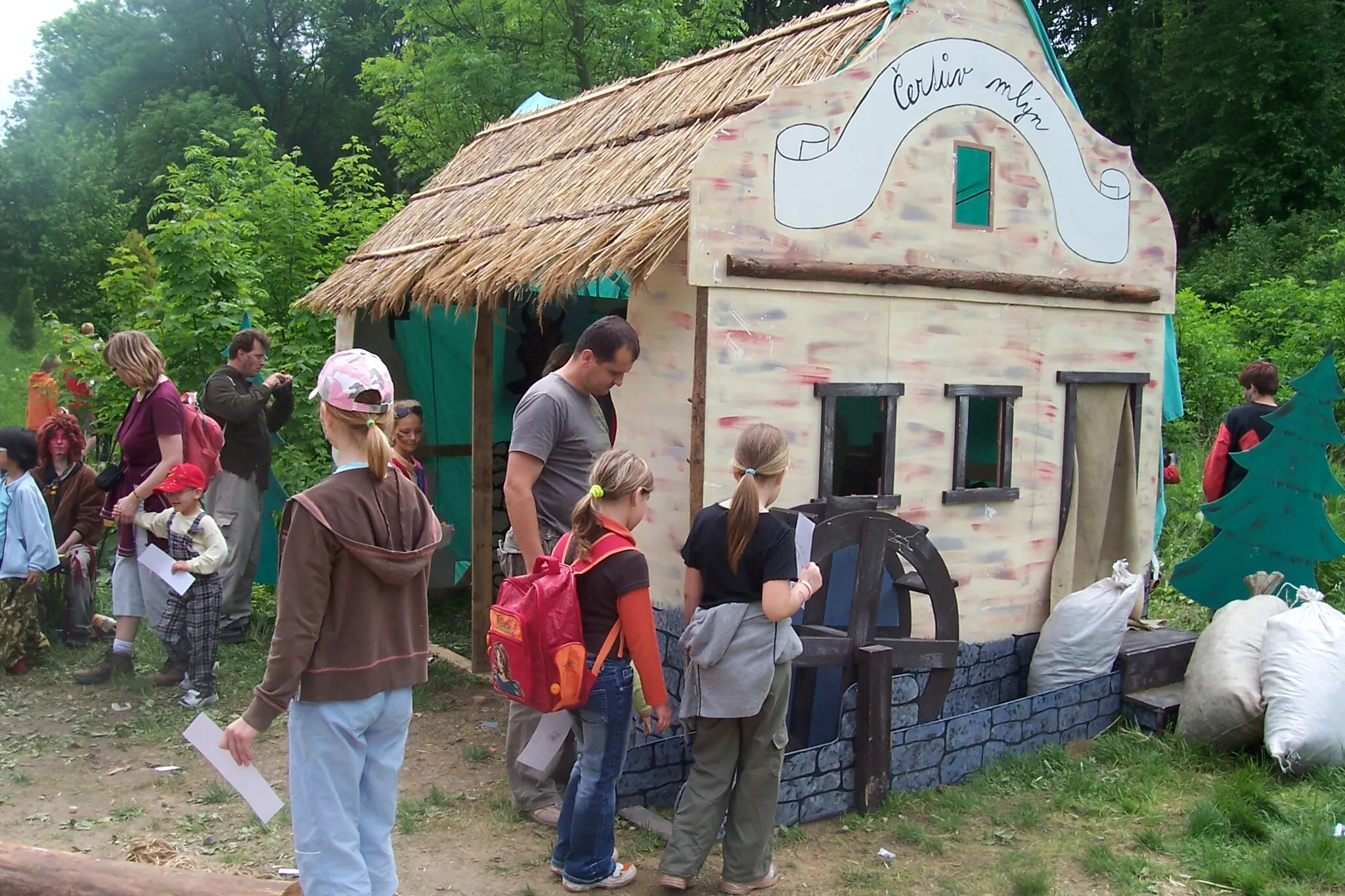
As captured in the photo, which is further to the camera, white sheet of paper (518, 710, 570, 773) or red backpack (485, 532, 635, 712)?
white sheet of paper (518, 710, 570, 773)

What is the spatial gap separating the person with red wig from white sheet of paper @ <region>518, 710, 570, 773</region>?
14.6ft

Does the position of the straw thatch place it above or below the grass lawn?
above

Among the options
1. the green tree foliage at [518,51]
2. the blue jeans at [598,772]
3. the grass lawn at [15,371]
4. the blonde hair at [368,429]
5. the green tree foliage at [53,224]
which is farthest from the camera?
the green tree foliage at [53,224]

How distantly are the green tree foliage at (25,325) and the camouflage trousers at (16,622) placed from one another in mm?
19403

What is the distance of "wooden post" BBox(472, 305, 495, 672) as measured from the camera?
6508mm

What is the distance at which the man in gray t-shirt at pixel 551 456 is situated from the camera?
426cm

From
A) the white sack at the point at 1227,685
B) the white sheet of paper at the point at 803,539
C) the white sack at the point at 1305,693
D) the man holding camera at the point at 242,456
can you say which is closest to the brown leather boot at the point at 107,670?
the man holding camera at the point at 242,456

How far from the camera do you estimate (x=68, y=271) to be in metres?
24.6

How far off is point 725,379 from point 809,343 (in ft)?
1.64

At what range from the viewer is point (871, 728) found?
4801 mm

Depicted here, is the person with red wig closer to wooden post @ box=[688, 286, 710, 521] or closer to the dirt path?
the dirt path

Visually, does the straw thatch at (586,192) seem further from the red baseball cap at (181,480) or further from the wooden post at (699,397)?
the red baseball cap at (181,480)

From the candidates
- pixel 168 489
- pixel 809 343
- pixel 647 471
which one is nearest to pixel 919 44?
pixel 809 343

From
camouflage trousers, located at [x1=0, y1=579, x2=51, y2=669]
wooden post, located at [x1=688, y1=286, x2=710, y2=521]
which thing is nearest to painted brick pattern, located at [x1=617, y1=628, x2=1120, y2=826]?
wooden post, located at [x1=688, y1=286, x2=710, y2=521]
